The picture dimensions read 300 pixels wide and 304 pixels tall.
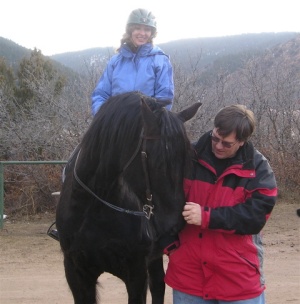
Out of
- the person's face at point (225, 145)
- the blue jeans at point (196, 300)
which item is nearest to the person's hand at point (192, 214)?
the person's face at point (225, 145)

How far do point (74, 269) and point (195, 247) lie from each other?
3.39 feet

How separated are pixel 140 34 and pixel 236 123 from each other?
5.42 ft

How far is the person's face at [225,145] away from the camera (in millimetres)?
2617

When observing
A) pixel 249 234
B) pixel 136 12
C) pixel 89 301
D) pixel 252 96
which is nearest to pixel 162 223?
pixel 249 234

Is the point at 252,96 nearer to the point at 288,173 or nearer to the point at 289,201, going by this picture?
the point at 288,173

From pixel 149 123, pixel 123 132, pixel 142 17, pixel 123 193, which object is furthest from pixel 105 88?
pixel 149 123

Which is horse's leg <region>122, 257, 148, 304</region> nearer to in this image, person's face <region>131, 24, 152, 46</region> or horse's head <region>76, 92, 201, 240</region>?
horse's head <region>76, 92, 201, 240</region>

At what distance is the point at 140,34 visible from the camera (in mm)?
3949

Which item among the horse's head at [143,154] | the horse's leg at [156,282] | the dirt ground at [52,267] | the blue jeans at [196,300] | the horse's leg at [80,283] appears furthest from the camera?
the dirt ground at [52,267]

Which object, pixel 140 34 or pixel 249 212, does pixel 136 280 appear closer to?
pixel 249 212

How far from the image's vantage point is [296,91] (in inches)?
575

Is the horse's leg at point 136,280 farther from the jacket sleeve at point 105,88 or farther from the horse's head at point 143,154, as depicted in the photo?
the jacket sleeve at point 105,88

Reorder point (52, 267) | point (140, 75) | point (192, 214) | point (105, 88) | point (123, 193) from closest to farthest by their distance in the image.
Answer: point (192, 214), point (123, 193), point (140, 75), point (105, 88), point (52, 267)

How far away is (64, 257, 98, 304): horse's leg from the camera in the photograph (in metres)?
3.40
